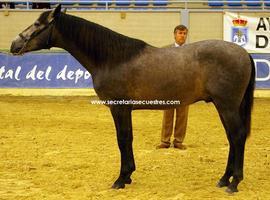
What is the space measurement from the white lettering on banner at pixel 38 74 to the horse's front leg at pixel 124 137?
26.7 ft

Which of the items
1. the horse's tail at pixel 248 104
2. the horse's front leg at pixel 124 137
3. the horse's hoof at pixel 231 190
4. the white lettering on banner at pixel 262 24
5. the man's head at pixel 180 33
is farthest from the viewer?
the white lettering on banner at pixel 262 24

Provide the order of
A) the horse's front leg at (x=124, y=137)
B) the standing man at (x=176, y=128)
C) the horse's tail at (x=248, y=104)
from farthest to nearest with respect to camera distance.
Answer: the standing man at (x=176, y=128), the horse's tail at (x=248, y=104), the horse's front leg at (x=124, y=137)

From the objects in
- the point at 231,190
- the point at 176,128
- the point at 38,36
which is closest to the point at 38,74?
the point at 176,128

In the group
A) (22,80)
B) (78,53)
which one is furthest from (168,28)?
(78,53)

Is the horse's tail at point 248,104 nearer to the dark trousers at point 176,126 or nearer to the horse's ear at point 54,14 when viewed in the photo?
the dark trousers at point 176,126

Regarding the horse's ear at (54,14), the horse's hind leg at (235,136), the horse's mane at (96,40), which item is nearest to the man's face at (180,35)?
the horse's mane at (96,40)

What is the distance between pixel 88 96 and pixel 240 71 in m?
8.59

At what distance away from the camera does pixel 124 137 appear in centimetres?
587

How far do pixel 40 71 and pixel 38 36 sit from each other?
788cm

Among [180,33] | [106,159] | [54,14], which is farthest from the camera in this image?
[180,33]

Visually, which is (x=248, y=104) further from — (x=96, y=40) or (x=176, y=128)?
(x=176, y=128)

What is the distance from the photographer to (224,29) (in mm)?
14812

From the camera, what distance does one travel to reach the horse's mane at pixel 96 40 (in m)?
5.86

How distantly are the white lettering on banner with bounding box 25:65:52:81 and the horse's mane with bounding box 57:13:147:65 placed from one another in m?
7.90
